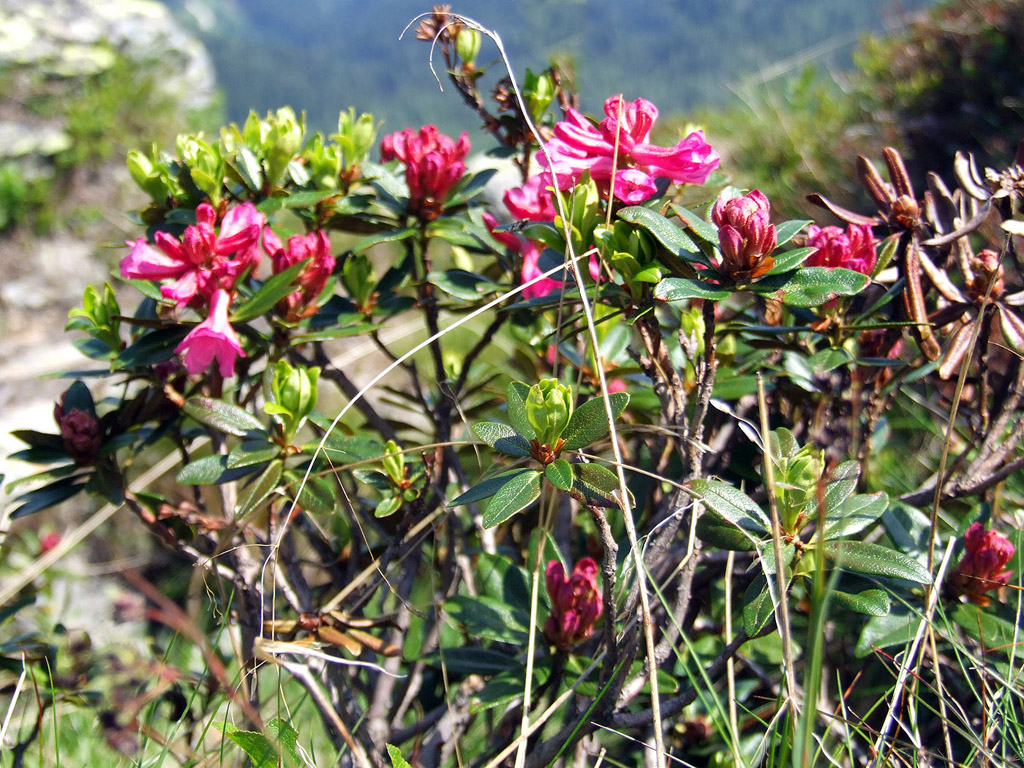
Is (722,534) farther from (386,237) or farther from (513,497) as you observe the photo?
(386,237)

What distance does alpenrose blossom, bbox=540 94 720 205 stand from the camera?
2.94 ft

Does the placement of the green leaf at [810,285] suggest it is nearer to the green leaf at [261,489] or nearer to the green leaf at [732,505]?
the green leaf at [732,505]

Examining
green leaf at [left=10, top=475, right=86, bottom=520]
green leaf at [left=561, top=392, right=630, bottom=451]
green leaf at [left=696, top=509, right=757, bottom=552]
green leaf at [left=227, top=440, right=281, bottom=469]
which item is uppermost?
green leaf at [left=10, top=475, right=86, bottom=520]

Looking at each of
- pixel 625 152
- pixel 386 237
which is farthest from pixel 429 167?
pixel 625 152

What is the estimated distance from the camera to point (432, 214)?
3.68ft

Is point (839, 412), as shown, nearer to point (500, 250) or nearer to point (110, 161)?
point (500, 250)

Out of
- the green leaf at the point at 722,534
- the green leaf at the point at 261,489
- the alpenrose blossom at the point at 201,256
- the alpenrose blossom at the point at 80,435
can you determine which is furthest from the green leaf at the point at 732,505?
the alpenrose blossom at the point at 80,435

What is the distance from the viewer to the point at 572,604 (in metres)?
0.98

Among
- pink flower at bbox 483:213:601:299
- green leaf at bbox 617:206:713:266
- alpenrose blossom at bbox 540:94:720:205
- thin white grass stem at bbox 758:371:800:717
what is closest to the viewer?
thin white grass stem at bbox 758:371:800:717

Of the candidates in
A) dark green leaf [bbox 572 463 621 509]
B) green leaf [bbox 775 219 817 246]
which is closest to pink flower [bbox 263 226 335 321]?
dark green leaf [bbox 572 463 621 509]

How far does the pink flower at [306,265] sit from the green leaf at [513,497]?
457 mm

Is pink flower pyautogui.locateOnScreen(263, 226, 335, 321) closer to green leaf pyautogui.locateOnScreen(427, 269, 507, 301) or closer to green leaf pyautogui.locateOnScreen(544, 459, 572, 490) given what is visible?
green leaf pyautogui.locateOnScreen(427, 269, 507, 301)

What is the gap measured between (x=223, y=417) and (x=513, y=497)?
443 millimetres

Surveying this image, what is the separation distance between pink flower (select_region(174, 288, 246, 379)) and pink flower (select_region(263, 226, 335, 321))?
0.10m
